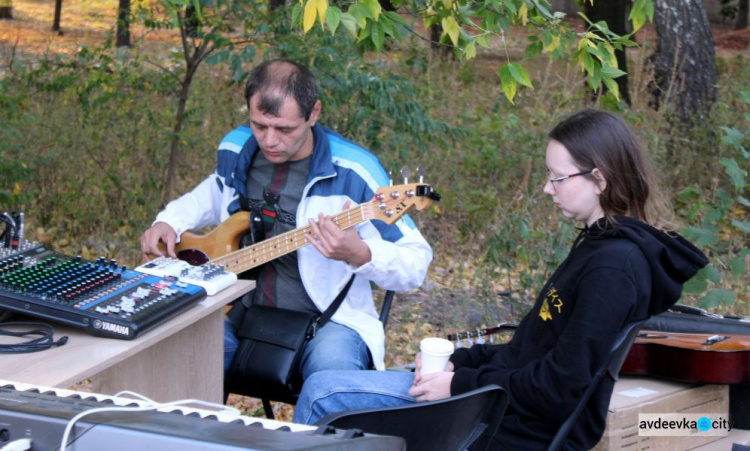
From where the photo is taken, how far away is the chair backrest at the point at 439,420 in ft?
6.62

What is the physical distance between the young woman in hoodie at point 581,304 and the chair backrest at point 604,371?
23 millimetres

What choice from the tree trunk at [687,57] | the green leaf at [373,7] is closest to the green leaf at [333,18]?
the green leaf at [373,7]

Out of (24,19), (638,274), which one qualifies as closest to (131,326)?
(638,274)

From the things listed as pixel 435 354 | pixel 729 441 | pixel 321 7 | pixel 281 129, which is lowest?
pixel 729 441

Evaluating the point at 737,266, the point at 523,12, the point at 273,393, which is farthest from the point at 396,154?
the point at 273,393

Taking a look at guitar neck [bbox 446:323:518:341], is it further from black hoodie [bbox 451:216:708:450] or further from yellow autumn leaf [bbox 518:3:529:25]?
yellow autumn leaf [bbox 518:3:529:25]

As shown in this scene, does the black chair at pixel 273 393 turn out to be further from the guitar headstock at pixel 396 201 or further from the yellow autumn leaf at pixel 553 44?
the yellow autumn leaf at pixel 553 44

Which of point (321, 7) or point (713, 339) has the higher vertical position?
point (321, 7)

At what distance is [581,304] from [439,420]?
0.48m

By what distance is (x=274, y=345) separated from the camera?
3.05 m

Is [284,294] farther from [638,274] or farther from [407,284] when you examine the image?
[638,274]

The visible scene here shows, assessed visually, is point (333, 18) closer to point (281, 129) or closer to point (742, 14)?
point (281, 129)

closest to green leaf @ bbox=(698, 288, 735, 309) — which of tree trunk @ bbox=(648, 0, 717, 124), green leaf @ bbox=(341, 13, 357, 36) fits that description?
green leaf @ bbox=(341, 13, 357, 36)

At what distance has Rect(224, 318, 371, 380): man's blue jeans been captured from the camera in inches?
118
